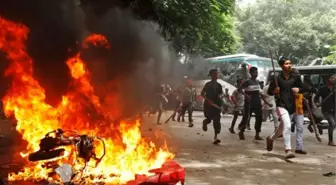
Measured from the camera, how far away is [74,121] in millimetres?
6242

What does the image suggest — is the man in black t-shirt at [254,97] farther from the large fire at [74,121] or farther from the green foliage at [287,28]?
the green foliage at [287,28]

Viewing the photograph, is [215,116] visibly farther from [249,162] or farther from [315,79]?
[315,79]

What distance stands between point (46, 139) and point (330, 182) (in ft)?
12.8

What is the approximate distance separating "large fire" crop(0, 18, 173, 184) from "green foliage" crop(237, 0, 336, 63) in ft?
91.8

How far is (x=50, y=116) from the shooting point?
608 cm

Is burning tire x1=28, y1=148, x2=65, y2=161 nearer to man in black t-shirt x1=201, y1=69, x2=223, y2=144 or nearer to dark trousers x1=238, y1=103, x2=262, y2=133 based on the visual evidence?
man in black t-shirt x1=201, y1=69, x2=223, y2=144

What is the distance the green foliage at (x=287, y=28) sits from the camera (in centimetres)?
3300

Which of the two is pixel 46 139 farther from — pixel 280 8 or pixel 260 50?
pixel 280 8

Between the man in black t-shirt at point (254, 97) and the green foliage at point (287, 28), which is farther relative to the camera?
the green foliage at point (287, 28)

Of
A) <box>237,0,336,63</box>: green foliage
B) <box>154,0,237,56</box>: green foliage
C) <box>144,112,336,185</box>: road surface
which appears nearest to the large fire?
<box>144,112,336,185</box>: road surface

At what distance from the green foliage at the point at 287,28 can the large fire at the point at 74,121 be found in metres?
28.0

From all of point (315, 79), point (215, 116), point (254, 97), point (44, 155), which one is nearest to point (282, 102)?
point (215, 116)

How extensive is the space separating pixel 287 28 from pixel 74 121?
105ft

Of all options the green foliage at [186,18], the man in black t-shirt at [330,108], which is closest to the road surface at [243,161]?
the man in black t-shirt at [330,108]
